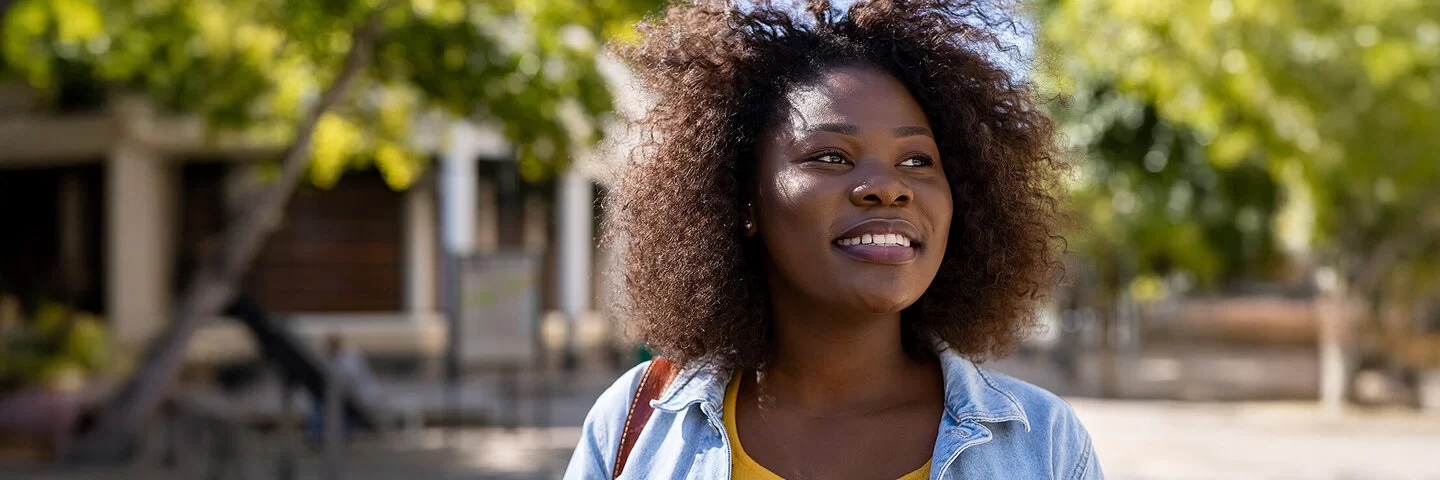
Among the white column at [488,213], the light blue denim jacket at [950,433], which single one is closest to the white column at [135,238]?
the white column at [488,213]

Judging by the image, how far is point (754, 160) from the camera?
212 cm

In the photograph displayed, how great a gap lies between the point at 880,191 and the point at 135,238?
17.6 meters

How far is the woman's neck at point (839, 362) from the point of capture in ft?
6.77

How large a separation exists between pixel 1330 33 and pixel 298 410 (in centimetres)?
1063

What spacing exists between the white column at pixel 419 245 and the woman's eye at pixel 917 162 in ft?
56.5

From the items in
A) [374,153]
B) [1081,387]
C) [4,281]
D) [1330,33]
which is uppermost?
[1330,33]

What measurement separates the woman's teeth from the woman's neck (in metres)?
0.14

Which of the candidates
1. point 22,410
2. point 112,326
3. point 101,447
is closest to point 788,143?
point 101,447

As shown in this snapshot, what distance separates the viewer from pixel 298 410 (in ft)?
45.7

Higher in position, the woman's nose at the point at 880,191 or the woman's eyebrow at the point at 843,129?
the woman's eyebrow at the point at 843,129

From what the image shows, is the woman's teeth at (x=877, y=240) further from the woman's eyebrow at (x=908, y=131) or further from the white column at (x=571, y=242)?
the white column at (x=571, y=242)

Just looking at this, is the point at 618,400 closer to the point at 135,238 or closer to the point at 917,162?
the point at 917,162

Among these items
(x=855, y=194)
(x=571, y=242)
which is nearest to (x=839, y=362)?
(x=855, y=194)

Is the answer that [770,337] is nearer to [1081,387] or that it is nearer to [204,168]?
[1081,387]
